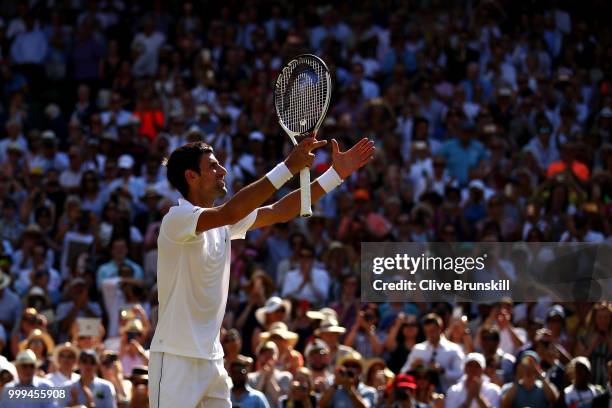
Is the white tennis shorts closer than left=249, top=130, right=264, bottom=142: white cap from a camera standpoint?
Yes

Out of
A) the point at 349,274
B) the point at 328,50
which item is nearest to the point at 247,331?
the point at 349,274

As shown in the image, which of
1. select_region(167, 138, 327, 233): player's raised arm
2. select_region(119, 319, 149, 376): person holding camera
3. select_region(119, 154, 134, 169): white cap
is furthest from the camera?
select_region(119, 154, 134, 169): white cap

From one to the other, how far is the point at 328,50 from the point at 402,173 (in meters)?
3.32

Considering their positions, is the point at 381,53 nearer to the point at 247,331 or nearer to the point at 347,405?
the point at 247,331

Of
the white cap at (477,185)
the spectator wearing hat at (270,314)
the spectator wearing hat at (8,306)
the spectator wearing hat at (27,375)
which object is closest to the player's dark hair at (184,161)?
the spectator wearing hat at (27,375)

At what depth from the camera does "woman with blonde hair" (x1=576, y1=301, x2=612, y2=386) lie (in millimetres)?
11984

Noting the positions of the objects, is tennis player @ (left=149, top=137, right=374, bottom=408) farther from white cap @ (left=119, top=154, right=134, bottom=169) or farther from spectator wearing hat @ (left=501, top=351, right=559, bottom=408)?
white cap @ (left=119, top=154, right=134, bottom=169)

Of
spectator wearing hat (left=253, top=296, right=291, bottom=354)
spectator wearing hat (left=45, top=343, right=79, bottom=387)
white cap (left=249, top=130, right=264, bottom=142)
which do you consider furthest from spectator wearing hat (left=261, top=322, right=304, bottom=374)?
white cap (left=249, top=130, right=264, bottom=142)

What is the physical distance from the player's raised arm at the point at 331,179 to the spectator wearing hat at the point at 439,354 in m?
5.62

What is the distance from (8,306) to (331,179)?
25.5ft

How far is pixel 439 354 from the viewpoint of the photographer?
41.4ft

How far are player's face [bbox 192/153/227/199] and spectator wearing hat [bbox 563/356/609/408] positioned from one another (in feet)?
17.8

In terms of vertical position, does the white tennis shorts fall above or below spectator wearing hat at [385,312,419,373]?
below

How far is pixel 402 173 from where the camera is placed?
16453 mm
